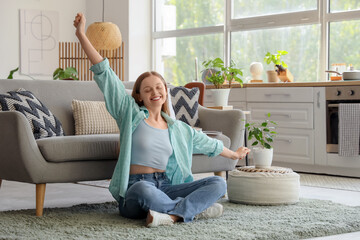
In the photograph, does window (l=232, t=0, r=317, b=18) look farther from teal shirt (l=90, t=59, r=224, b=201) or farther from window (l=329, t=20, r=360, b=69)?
teal shirt (l=90, t=59, r=224, b=201)

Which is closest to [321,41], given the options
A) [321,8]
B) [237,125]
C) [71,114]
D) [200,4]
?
[321,8]

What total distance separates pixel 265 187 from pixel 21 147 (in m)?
1.34

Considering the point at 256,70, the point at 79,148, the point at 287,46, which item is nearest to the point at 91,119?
the point at 79,148

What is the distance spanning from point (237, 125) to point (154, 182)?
3.87 feet

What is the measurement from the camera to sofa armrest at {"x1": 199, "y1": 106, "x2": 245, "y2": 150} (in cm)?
416

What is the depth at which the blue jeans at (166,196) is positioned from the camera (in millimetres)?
2947

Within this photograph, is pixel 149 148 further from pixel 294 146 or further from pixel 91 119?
pixel 294 146

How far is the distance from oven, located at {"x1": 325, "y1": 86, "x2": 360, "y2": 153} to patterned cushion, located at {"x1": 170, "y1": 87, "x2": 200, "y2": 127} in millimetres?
1493

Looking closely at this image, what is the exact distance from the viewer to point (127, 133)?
10.2 ft

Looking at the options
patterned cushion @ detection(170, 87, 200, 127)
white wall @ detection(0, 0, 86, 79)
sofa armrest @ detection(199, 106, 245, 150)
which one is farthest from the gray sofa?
white wall @ detection(0, 0, 86, 79)

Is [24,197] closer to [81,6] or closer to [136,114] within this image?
[136,114]

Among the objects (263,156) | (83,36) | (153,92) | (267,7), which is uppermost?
(267,7)

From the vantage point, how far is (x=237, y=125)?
4164mm

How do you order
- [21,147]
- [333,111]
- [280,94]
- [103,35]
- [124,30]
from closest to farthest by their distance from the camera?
[21,147] < [333,111] < [280,94] < [103,35] < [124,30]
